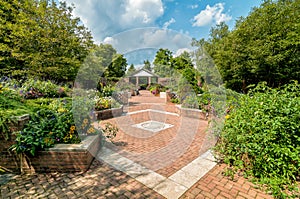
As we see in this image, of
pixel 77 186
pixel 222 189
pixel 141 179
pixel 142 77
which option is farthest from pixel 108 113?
pixel 142 77

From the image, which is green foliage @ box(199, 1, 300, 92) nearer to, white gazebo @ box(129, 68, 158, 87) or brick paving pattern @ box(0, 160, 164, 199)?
white gazebo @ box(129, 68, 158, 87)

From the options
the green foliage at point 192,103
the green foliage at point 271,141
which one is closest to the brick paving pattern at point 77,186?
the green foliage at point 271,141

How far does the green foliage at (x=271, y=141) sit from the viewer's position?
211 cm

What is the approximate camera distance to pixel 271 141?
225cm

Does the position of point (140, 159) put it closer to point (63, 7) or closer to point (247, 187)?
point (247, 187)

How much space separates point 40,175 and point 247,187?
3348 millimetres

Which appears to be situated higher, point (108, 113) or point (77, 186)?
point (108, 113)

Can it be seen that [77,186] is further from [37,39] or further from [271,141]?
[37,39]

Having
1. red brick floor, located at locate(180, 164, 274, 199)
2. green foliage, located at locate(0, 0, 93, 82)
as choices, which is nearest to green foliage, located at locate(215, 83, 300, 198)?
red brick floor, located at locate(180, 164, 274, 199)

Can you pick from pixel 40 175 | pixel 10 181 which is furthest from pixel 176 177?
pixel 10 181

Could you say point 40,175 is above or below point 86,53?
below

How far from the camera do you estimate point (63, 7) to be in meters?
11.0

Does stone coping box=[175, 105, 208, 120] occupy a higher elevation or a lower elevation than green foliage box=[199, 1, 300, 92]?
lower

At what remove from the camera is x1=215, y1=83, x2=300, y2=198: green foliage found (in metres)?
2.11
